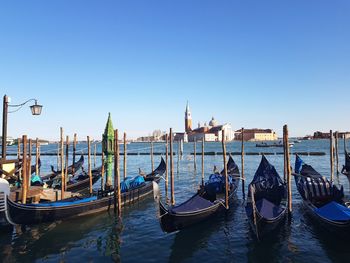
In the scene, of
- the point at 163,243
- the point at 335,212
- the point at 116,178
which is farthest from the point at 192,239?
the point at 335,212

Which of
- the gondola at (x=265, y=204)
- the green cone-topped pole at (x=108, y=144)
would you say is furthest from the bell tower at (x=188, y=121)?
the gondola at (x=265, y=204)

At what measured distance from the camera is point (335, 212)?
7.95 m

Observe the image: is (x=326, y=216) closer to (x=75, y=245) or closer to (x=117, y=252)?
(x=117, y=252)

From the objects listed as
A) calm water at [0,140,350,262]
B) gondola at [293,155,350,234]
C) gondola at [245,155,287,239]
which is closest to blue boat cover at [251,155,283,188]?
gondola at [245,155,287,239]

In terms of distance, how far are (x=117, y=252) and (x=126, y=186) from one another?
228 inches

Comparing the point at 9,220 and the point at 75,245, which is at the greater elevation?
the point at 9,220

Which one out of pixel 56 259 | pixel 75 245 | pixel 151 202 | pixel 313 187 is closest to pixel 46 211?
pixel 75 245

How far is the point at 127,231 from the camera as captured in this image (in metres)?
9.16

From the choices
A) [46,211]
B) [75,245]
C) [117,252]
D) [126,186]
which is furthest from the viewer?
[126,186]

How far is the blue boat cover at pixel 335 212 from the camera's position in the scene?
754cm

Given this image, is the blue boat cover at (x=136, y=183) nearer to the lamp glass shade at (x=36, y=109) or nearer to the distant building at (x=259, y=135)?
the lamp glass shade at (x=36, y=109)

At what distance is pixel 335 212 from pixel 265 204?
73.9 inches

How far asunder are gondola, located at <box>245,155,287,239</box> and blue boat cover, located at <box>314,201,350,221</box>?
3.47ft

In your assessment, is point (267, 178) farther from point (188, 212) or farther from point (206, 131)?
point (206, 131)
